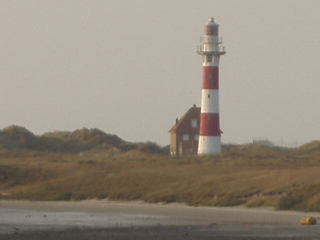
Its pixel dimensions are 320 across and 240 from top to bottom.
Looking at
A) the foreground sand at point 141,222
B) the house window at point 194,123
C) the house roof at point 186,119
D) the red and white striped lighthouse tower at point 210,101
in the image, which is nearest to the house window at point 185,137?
the house roof at point 186,119

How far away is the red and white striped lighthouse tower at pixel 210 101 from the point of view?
60.8 meters

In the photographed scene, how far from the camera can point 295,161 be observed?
52.7 metres

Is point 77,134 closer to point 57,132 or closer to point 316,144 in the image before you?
point 57,132

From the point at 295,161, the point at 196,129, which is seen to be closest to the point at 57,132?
the point at 196,129

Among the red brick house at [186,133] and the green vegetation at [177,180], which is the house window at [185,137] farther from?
the green vegetation at [177,180]

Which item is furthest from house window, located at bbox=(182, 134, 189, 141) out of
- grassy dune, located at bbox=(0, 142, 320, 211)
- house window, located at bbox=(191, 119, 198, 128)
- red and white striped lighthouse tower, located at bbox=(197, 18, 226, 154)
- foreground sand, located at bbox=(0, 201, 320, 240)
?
foreground sand, located at bbox=(0, 201, 320, 240)

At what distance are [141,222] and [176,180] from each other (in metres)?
11.0

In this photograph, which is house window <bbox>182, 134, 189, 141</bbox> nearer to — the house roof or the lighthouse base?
the house roof

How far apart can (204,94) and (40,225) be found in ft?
98.5

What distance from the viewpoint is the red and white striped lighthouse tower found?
60.8 metres

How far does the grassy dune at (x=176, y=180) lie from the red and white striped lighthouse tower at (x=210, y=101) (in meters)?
5.17

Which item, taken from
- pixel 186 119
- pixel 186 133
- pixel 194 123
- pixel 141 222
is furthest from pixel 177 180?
pixel 186 119

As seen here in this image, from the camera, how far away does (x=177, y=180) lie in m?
44.0

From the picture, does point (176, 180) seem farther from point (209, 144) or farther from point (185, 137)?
point (185, 137)
